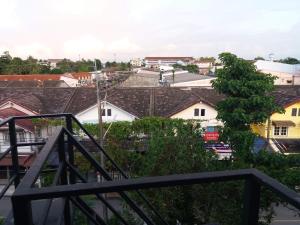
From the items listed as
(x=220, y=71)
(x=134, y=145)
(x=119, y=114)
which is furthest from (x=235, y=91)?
(x=119, y=114)

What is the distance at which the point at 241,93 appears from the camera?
14406mm

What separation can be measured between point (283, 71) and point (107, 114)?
3763 centimetres

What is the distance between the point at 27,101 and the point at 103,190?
73.5 feet

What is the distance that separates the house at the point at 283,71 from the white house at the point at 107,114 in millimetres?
27475

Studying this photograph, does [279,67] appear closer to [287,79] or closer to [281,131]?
[287,79]

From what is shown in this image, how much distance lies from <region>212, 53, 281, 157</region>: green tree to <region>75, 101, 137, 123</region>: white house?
7.71 metres

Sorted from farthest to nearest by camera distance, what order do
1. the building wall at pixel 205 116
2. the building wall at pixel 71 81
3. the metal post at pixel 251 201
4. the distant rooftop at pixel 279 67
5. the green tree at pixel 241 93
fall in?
the building wall at pixel 71 81
the distant rooftop at pixel 279 67
the building wall at pixel 205 116
the green tree at pixel 241 93
the metal post at pixel 251 201

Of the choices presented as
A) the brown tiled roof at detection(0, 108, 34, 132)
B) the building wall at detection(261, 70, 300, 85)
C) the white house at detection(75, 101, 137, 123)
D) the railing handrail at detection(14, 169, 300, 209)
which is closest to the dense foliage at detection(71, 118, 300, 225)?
the railing handrail at detection(14, 169, 300, 209)

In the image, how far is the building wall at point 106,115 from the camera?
2086 centimetres

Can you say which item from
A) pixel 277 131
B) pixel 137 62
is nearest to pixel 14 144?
pixel 277 131

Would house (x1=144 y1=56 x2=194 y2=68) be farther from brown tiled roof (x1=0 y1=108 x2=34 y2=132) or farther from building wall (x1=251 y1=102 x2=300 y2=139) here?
brown tiled roof (x1=0 y1=108 x2=34 y2=132)

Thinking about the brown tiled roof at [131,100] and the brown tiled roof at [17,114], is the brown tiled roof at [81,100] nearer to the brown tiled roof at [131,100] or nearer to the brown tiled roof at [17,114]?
the brown tiled roof at [131,100]

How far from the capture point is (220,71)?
1466 centimetres

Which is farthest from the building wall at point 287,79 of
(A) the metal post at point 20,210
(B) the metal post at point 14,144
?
(A) the metal post at point 20,210
